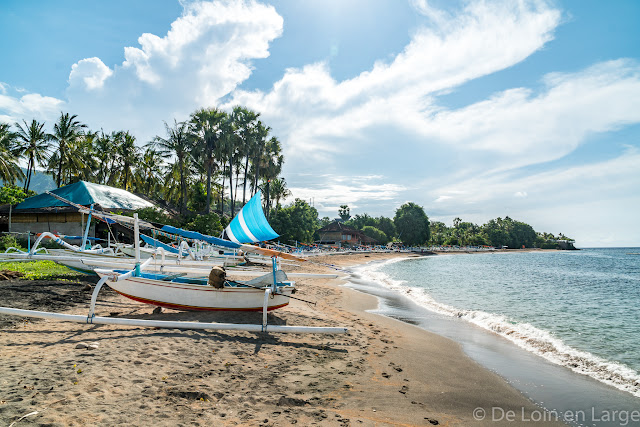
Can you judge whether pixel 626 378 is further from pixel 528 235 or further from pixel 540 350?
pixel 528 235

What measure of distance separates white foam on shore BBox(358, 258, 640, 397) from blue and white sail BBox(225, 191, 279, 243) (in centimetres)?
811

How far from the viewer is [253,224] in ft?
50.4

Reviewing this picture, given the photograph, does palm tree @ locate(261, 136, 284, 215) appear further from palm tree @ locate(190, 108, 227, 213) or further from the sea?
the sea

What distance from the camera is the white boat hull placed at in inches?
338

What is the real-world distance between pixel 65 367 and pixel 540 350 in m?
10.6

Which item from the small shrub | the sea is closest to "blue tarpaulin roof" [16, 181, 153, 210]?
the small shrub

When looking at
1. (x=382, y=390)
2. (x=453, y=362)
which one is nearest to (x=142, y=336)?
(x=382, y=390)

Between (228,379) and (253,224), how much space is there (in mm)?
10335

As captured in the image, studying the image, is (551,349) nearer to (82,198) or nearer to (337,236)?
(82,198)

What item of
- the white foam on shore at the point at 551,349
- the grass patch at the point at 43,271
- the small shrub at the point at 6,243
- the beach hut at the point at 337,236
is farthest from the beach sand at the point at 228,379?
the beach hut at the point at 337,236

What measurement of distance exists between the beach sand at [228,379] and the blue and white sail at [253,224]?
6.79 m

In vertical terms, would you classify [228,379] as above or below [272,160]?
below

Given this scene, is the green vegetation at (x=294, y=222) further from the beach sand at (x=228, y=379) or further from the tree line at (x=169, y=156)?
the beach sand at (x=228, y=379)

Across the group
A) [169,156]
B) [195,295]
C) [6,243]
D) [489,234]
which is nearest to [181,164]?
[169,156]
